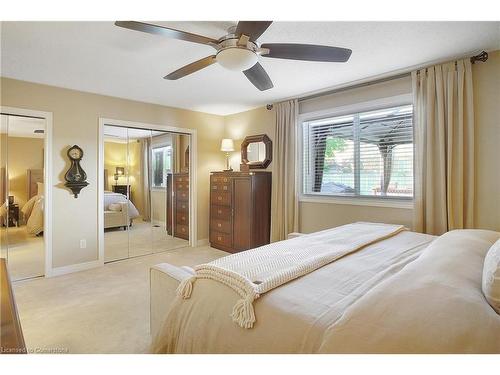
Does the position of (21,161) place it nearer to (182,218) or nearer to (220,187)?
(182,218)

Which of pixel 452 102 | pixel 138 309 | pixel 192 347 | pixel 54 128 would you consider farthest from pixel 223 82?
pixel 192 347

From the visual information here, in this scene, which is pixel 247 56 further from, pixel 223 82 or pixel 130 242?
pixel 130 242

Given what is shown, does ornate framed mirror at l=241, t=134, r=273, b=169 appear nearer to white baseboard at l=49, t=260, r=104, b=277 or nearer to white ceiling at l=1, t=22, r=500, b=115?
white ceiling at l=1, t=22, r=500, b=115

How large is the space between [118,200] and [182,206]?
1.06m

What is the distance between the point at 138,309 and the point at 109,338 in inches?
18.1

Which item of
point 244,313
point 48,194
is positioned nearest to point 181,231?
point 48,194

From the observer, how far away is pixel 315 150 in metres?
3.85

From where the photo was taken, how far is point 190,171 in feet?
15.4

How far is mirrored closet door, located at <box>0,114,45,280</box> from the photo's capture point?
3.14m

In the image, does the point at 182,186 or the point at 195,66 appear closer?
the point at 195,66

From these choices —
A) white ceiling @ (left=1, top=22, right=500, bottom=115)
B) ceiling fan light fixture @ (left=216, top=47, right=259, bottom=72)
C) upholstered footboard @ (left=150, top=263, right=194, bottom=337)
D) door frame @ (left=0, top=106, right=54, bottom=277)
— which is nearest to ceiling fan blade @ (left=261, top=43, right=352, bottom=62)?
ceiling fan light fixture @ (left=216, top=47, right=259, bottom=72)

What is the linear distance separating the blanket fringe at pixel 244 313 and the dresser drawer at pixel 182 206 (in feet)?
12.3

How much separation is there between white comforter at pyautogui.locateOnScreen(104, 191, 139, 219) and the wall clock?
0.39 m

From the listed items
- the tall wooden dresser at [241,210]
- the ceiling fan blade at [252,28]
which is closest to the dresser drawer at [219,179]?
the tall wooden dresser at [241,210]
